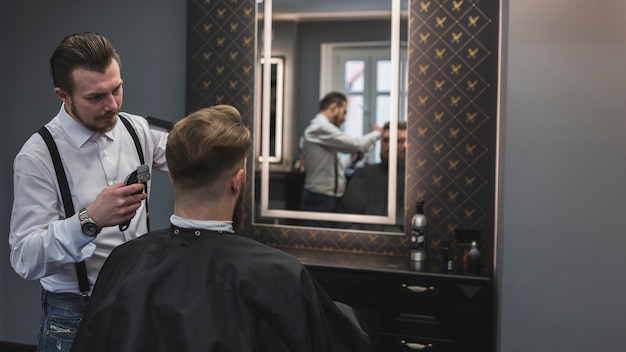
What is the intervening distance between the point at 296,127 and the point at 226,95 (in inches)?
19.8

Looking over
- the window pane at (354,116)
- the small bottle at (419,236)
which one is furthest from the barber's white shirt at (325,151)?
the small bottle at (419,236)

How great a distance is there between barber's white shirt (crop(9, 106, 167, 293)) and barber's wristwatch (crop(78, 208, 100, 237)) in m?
0.01

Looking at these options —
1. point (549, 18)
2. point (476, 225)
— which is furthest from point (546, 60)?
point (476, 225)

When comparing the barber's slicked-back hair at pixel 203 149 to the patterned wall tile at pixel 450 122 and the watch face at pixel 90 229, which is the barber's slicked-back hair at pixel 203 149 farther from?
the patterned wall tile at pixel 450 122

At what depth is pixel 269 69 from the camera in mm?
3486

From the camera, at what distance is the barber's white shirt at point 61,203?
1.71 m

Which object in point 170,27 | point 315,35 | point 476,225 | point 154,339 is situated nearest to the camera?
point 154,339

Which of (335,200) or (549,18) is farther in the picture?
→ (335,200)

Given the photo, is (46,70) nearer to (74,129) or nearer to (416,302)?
(74,129)

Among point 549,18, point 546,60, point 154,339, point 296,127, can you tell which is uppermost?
point 549,18

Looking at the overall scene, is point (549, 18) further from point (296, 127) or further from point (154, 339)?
point (154, 339)

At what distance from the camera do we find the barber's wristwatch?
1.66 meters

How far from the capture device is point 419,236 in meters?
3.11

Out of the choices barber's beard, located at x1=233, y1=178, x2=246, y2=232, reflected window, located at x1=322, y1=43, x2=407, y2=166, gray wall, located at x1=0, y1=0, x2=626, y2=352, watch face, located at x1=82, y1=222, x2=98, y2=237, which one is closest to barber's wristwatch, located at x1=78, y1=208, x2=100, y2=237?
watch face, located at x1=82, y1=222, x2=98, y2=237
